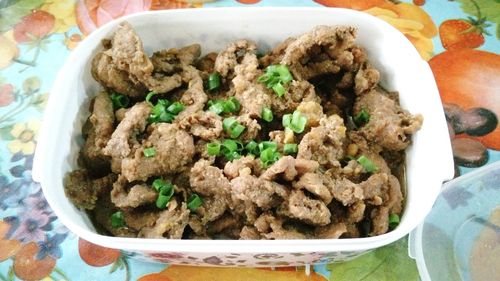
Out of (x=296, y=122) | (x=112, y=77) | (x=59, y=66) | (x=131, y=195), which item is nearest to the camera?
(x=131, y=195)

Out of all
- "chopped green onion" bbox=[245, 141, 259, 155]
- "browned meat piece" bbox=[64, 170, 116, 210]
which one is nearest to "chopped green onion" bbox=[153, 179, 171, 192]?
"browned meat piece" bbox=[64, 170, 116, 210]

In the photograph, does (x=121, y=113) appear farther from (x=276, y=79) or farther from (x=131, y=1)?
(x=131, y=1)

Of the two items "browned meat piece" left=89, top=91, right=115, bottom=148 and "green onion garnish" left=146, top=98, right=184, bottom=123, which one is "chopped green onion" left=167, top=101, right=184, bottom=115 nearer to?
"green onion garnish" left=146, top=98, right=184, bottom=123

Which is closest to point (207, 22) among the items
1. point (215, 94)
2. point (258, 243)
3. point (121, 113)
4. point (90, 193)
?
point (215, 94)

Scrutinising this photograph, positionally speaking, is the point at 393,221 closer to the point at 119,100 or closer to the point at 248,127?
the point at 248,127

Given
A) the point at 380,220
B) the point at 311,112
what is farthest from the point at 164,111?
the point at 380,220

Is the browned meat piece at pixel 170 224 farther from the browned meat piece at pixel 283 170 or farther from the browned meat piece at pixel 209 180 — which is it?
the browned meat piece at pixel 283 170
